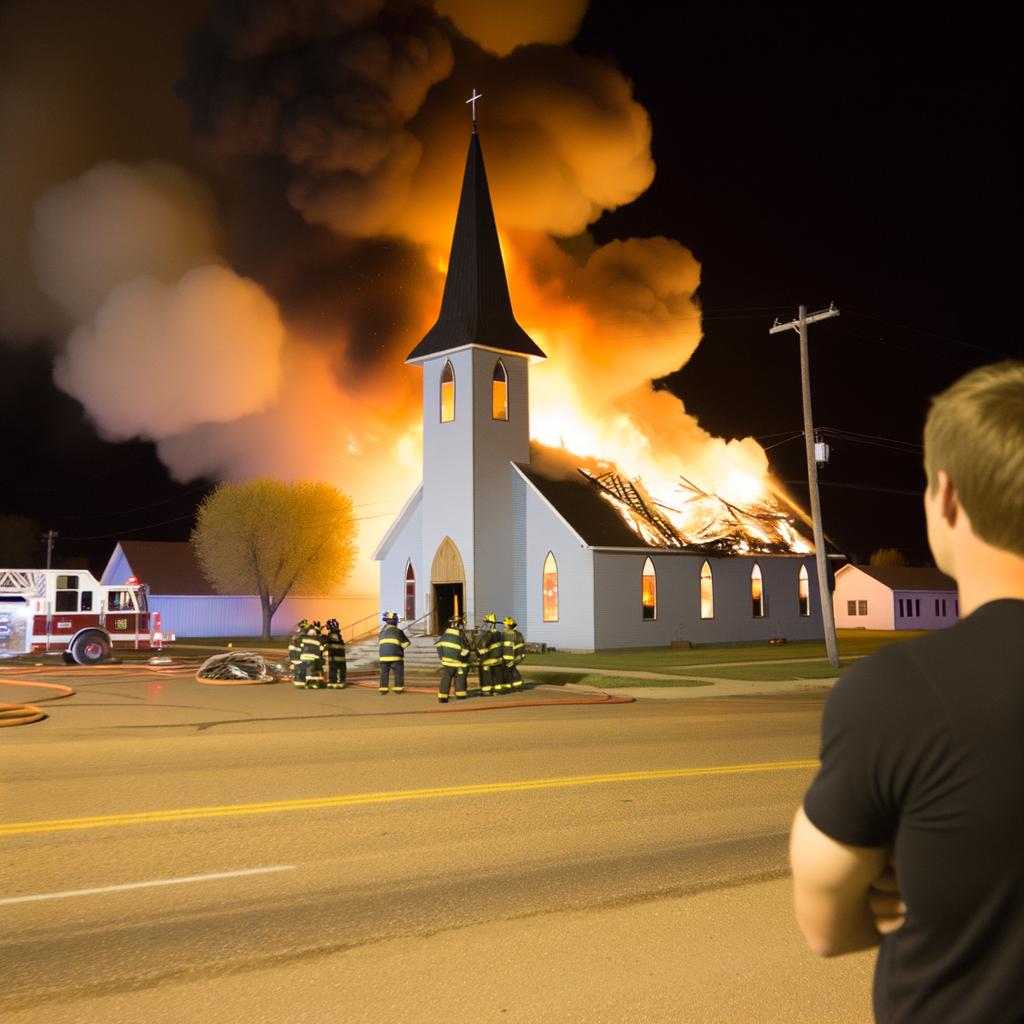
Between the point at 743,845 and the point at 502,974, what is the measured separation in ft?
10.5

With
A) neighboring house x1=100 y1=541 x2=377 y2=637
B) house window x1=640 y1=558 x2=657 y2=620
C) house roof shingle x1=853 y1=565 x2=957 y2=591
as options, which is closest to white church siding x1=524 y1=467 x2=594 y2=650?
house window x1=640 y1=558 x2=657 y2=620

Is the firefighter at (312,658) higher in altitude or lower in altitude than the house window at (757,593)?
lower

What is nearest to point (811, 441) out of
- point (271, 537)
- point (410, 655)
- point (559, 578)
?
point (559, 578)

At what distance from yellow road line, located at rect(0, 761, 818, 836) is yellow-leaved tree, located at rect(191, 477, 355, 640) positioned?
52.2 meters

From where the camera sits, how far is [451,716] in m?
16.9

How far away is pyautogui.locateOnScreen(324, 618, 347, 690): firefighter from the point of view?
74.5 feet

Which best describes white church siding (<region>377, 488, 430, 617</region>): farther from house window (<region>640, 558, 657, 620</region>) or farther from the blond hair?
the blond hair

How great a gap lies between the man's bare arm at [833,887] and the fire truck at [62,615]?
108 ft

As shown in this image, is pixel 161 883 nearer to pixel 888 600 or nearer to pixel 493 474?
pixel 493 474

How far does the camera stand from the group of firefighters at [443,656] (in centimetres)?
1889

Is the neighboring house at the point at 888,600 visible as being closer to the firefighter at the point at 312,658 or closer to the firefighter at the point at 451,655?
the firefighter at the point at 312,658

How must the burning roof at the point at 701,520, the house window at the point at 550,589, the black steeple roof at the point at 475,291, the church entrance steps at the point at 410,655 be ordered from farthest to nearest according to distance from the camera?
1. the burning roof at the point at 701,520
2. the black steeple roof at the point at 475,291
3. the house window at the point at 550,589
4. the church entrance steps at the point at 410,655

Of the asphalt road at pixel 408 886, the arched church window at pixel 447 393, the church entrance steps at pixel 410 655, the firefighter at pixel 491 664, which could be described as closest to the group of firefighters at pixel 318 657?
the firefighter at pixel 491 664

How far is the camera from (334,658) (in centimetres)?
2277
